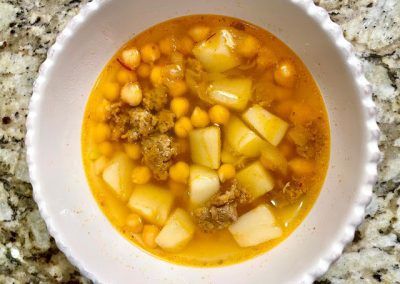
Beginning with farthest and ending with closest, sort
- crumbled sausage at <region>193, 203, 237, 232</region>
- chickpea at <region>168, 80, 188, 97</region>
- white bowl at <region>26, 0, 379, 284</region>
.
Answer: chickpea at <region>168, 80, 188, 97</region>
crumbled sausage at <region>193, 203, 237, 232</region>
white bowl at <region>26, 0, 379, 284</region>

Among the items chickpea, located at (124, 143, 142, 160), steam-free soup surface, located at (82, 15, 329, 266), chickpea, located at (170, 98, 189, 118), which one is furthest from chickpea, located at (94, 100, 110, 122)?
chickpea, located at (170, 98, 189, 118)

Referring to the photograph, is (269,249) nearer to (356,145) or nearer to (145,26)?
(356,145)

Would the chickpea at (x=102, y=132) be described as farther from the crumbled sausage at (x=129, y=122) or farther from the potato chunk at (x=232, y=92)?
the potato chunk at (x=232, y=92)

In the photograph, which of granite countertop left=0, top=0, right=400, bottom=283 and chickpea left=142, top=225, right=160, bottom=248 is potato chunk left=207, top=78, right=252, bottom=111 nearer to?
granite countertop left=0, top=0, right=400, bottom=283

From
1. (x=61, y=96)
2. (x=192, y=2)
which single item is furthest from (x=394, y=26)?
(x=61, y=96)

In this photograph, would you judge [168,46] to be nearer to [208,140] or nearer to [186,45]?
[186,45]

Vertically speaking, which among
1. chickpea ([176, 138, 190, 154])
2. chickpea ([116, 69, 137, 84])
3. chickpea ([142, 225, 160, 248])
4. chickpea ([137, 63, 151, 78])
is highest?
chickpea ([137, 63, 151, 78])
